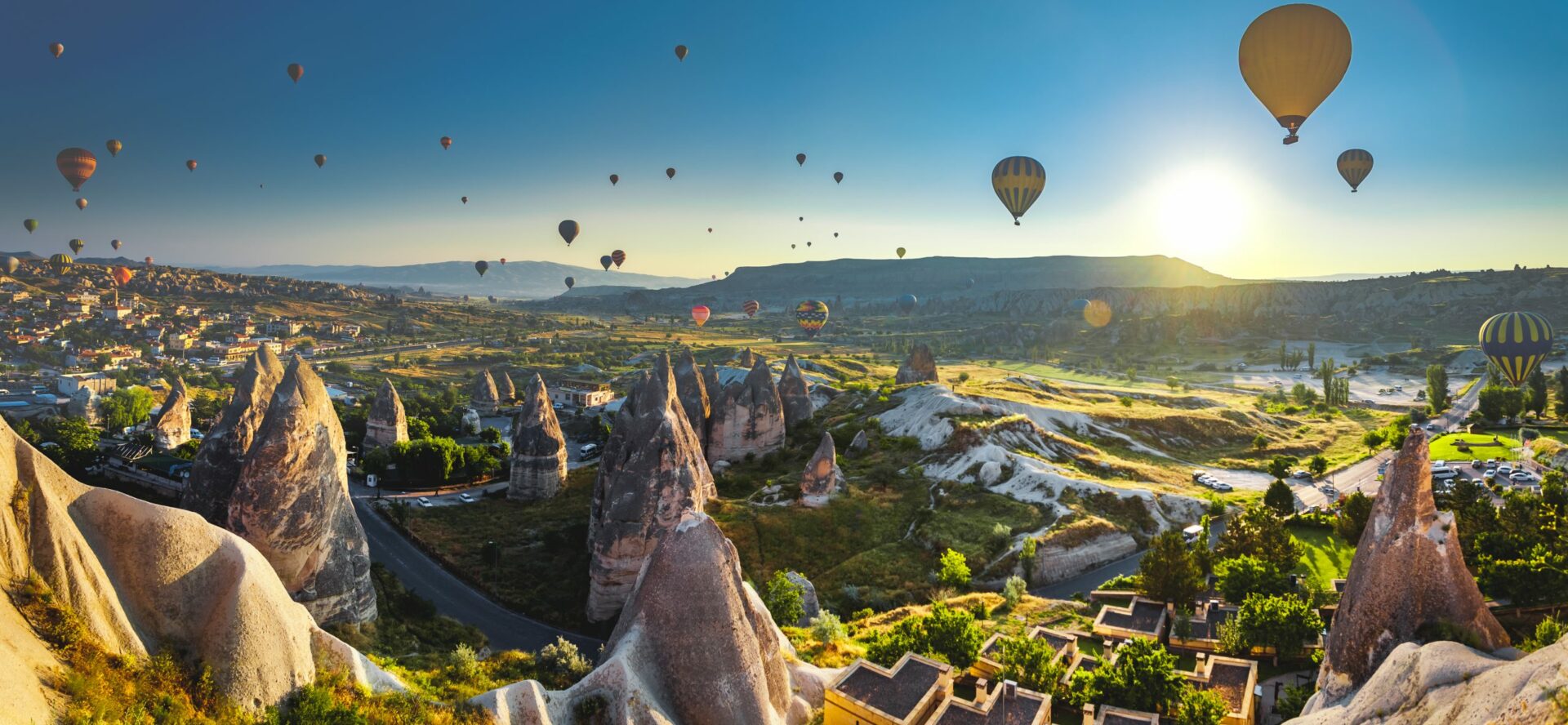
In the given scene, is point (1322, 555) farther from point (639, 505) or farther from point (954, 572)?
point (639, 505)

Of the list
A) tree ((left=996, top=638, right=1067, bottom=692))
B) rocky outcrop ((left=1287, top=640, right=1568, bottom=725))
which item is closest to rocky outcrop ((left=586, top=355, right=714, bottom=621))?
tree ((left=996, top=638, right=1067, bottom=692))

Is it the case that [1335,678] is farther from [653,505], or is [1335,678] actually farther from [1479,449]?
[1479,449]

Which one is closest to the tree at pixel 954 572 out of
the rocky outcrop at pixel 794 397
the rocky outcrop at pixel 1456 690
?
the rocky outcrop at pixel 1456 690

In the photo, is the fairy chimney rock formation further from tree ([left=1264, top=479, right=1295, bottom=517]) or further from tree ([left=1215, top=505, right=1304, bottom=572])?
tree ([left=1264, top=479, right=1295, bottom=517])

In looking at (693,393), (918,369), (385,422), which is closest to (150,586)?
(693,393)

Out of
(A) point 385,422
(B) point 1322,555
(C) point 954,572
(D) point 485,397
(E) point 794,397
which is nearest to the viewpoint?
(C) point 954,572

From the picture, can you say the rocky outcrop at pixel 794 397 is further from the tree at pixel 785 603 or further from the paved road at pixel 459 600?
the tree at pixel 785 603
